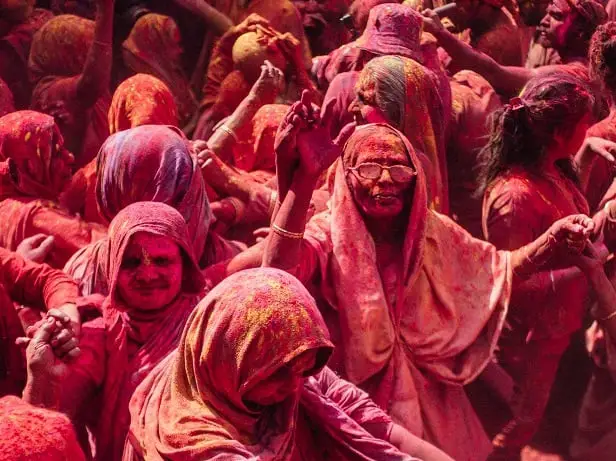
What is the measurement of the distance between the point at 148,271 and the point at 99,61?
2.48 metres

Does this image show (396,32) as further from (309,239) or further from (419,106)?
(309,239)

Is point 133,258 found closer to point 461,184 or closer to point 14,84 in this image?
point 461,184

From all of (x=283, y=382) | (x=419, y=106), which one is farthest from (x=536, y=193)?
(x=283, y=382)

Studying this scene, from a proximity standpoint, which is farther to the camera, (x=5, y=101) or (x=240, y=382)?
(x=5, y=101)

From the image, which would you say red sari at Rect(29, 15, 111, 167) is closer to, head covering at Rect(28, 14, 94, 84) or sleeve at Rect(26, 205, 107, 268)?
head covering at Rect(28, 14, 94, 84)

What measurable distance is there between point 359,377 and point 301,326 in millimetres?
1237

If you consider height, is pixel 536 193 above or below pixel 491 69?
above

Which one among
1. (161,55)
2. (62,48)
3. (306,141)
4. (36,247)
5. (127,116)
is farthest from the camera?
(161,55)

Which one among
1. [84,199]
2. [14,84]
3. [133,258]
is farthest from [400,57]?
[14,84]

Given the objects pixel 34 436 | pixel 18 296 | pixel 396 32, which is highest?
pixel 34 436

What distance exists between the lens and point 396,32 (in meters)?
7.09

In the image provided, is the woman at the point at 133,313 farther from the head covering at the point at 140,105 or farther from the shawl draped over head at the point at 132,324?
the head covering at the point at 140,105

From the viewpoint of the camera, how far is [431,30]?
7.74 meters

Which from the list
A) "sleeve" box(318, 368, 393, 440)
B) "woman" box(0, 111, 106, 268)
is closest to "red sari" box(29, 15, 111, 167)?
"woman" box(0, 111, 106, 268)
